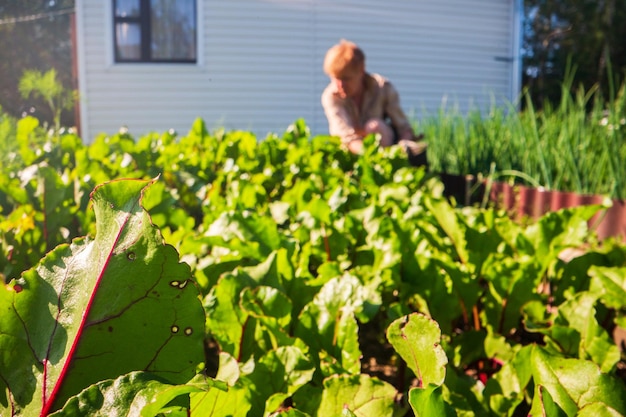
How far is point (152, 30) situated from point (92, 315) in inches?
552

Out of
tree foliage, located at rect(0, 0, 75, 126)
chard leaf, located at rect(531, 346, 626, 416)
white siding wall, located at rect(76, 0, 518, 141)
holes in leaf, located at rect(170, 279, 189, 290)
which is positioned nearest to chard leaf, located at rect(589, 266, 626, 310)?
chard leaf, located at rect(531, 346, 626, 416)

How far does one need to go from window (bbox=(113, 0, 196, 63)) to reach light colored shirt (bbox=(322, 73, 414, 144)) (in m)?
9.31

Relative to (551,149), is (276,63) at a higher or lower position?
higher

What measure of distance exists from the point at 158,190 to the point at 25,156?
143 centimetres

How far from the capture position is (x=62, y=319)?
0.66 meters

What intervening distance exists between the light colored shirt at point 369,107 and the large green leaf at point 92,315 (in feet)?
14.4

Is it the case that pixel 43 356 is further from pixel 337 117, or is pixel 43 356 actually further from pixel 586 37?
pixel 586 37

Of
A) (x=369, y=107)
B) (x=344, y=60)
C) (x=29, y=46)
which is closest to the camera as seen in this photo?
(x=344, y=60)

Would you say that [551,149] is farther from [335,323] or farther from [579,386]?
[579,386]

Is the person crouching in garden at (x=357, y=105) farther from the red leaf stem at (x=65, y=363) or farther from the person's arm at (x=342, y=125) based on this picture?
the red leaf stem at (x=65, y=363)

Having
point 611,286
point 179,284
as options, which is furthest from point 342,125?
point 179,284

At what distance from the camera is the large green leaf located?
25.5 inches

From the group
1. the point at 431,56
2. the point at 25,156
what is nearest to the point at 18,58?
the point at 25,156

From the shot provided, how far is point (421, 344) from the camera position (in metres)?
0.79
